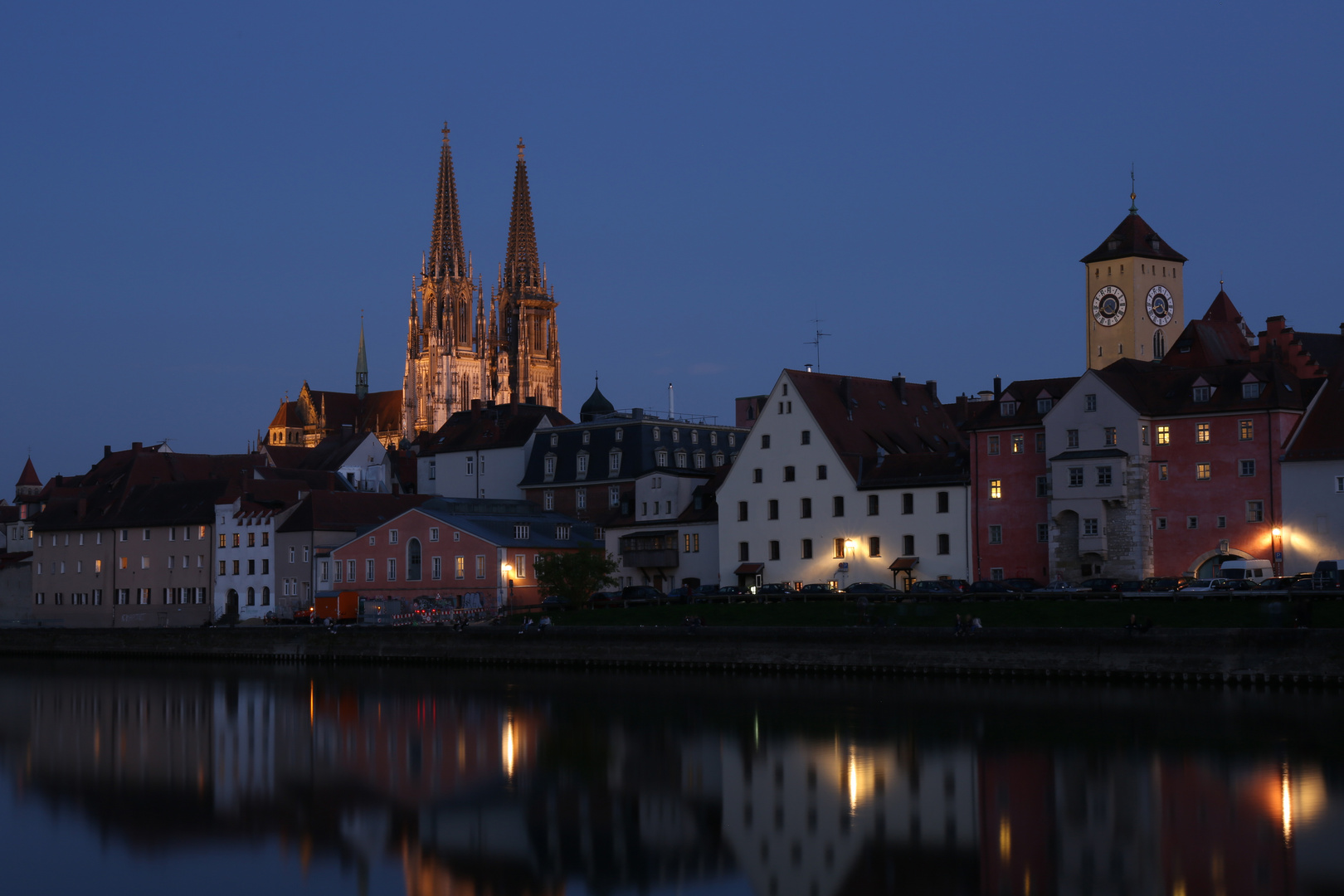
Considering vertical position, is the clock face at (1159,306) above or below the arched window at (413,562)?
above

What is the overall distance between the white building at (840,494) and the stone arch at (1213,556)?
411 inches

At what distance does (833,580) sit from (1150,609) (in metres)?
21.1

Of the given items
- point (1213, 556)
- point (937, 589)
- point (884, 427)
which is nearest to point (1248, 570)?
point (1213, 556)

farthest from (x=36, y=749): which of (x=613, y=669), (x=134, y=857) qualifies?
(x=613, y=669)

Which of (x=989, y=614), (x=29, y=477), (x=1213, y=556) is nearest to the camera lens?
(x=989, y=614)

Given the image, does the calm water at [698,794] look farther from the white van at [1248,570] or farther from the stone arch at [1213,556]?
the stone arch at [1213,556]

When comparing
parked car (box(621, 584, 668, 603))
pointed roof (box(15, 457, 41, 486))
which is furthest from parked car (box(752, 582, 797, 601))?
pointed roof (box(15, 457, 41, 486))

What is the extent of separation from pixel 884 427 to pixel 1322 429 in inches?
963

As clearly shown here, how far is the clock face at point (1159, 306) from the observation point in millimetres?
93688

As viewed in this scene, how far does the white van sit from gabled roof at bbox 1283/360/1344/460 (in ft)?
14.1

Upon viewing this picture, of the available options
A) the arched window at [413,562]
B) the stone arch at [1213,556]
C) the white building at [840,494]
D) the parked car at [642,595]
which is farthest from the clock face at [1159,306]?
the arched window at [413,562]

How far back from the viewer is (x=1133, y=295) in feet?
306

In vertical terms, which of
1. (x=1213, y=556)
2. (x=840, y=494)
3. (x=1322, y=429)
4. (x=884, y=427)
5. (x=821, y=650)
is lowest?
(x=821, y=650)

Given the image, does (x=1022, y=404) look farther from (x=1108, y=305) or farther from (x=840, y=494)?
(x=1108, y=305)
